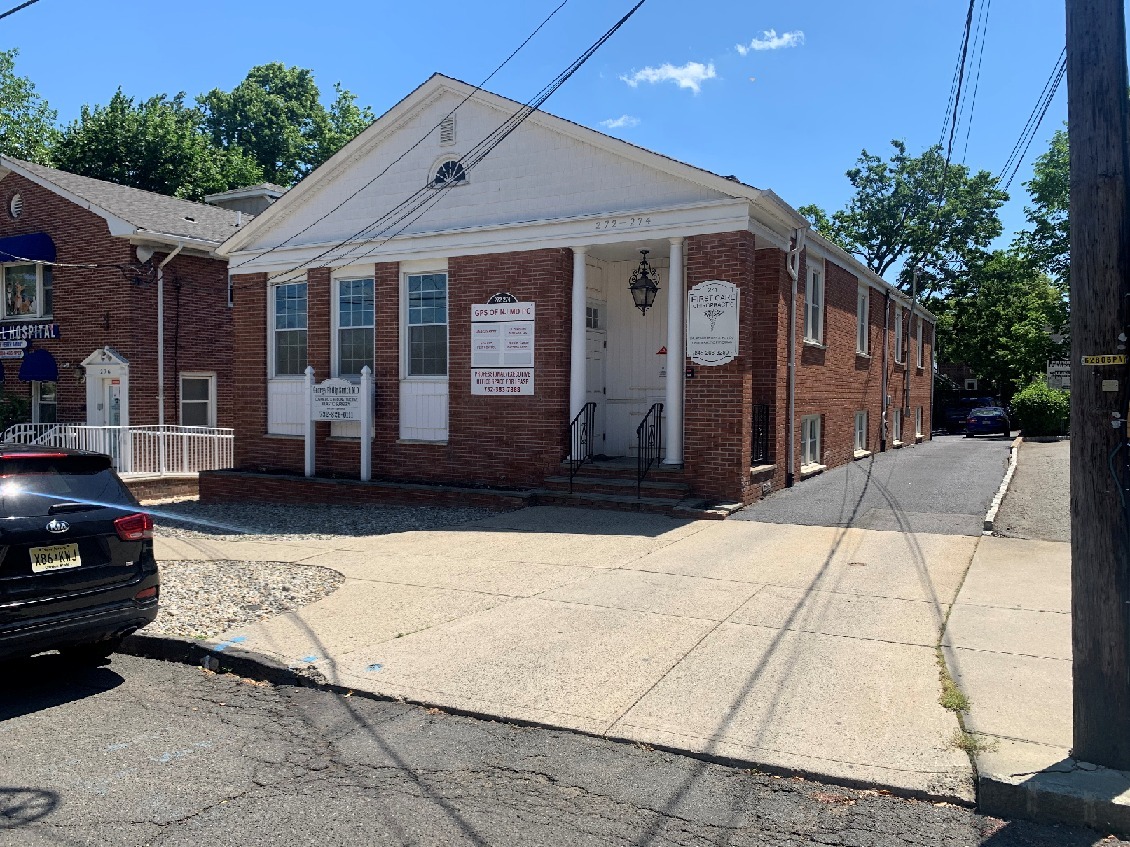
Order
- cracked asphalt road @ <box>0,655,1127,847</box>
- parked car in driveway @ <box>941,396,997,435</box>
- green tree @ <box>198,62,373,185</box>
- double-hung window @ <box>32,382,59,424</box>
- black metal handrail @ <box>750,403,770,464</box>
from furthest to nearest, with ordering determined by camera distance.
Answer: green tree @ <box>198,62,373,185</box> → parked car in driveway @ <box>941,396,997,435</box> → double-hung window @ <box>32,382,59,424</box> → black metal handrail @ <box>750,403,770,464</box> → cracked asphalt road @ <box>0,655,1127,847</box>

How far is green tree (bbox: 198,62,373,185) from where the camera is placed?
154ft

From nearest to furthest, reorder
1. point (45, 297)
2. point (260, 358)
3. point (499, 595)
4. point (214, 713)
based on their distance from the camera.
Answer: point (214, 713) → point (499, 595) → point (260, 358) → point (45, 297)

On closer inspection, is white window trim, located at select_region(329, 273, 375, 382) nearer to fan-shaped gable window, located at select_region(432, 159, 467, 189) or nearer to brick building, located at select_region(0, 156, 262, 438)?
fan-shaped gable window, located at select_region(432, 159, 467, 189)

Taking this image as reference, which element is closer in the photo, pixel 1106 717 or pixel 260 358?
pixel 1106 717

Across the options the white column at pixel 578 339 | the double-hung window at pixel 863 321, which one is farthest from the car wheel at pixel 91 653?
the double-hung window at pixel 863 321

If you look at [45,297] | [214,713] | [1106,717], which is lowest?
[214,713]

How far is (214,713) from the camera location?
5.20 meters

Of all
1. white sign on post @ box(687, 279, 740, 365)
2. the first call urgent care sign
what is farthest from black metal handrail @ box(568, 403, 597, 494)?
white sign on post @ box(687, 279, 740, 365)

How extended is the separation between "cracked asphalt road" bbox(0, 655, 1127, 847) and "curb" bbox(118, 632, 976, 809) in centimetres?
5

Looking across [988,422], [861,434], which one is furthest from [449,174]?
[988,422]

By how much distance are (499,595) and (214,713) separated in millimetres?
3059

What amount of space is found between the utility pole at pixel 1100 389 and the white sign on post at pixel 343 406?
40.0 feet

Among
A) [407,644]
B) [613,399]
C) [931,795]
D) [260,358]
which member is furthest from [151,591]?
[260,358]

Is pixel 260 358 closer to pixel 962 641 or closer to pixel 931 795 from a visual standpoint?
pixel 962 641
